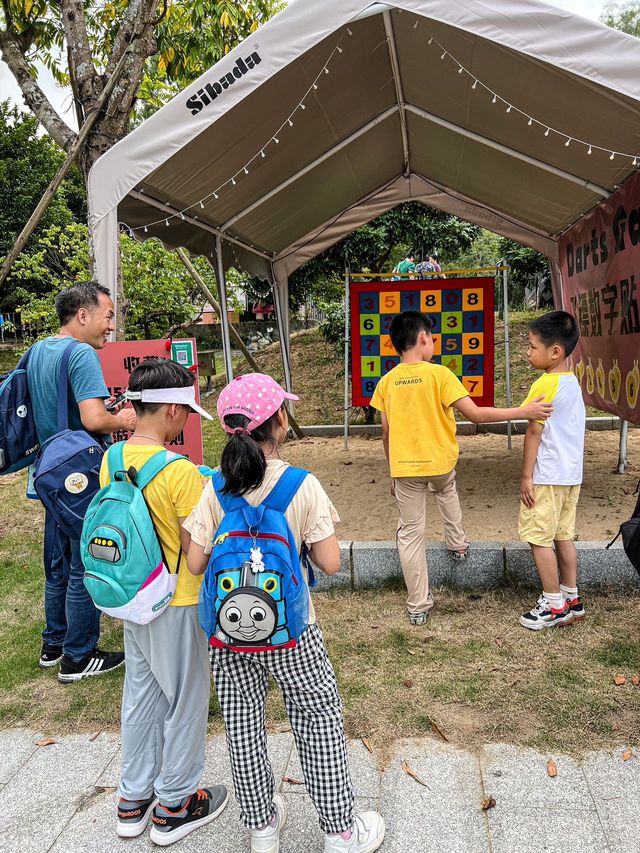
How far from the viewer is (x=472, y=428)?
8273 millimetres

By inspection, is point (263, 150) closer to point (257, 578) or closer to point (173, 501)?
point (173, 501)

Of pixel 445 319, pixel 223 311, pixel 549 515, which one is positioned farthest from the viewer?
pixel 445 319

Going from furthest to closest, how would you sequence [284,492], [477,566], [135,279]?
[135,279] < [477,566] < [284,492]

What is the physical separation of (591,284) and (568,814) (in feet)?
13.9

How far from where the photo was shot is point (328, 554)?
1.73 m

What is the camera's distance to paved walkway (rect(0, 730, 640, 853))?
1.96 m

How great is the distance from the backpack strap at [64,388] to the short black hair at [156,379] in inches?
38.5

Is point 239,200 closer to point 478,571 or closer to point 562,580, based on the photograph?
point 478,571

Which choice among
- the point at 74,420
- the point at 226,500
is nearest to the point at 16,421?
the point at 74,420

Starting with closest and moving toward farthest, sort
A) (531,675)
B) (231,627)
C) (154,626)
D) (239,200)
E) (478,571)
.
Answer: (231,627), (154,626), (531,675), (478,571), (239,200)

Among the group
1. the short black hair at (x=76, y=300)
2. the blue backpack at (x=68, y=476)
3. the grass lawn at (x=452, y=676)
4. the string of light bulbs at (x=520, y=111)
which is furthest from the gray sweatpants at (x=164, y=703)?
the string of light bulbs at (x=520, y=111)

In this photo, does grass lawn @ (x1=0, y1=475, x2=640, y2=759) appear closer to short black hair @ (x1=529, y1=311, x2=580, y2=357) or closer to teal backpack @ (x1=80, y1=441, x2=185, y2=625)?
teal backpack @ (x1=80, y1=441, x2=185, y2=625)

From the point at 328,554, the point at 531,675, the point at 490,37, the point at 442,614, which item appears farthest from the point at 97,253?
the point at 531,675

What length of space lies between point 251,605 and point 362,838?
930 millimetres
